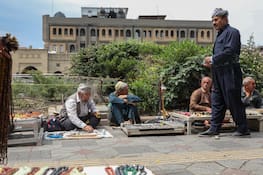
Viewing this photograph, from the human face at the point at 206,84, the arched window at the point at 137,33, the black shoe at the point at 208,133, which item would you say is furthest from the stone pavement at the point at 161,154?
the arched window at the point at 137,33

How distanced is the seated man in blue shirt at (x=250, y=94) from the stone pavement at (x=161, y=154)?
3.49 feet

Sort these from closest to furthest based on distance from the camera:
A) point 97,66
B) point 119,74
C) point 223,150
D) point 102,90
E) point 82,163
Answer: point 82,163
point 223,150
point 102,90
point 119,74
point 97,66

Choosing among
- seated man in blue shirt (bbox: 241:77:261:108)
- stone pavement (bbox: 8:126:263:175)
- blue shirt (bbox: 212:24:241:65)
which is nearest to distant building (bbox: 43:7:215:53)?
seated man in blue shirt (bbox: 241:77:261:108)

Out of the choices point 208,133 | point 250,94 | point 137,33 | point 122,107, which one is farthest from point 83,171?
point 137,33

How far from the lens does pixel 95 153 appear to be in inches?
213

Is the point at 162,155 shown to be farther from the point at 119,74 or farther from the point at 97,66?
the point at 97,66

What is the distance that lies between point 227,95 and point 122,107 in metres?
2.34

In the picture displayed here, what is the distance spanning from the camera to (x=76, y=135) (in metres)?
6.77

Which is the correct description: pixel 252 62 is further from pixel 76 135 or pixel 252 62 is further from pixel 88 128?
pixel 76 135

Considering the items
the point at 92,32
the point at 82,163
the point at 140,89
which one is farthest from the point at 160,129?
the point at 92,32

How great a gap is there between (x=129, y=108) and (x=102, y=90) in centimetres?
772

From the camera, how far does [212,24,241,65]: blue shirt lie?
6449 millimetres

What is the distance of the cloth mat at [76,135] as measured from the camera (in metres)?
6.66

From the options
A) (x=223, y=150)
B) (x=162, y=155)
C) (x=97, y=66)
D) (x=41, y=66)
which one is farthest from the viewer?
(x=41, y=66)
